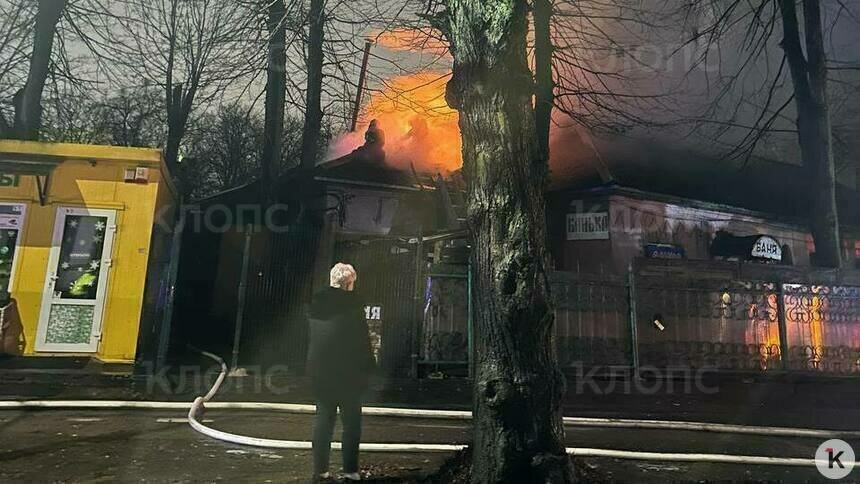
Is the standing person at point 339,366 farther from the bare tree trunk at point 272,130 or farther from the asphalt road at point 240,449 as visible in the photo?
the bare tree trunk at point 272,130

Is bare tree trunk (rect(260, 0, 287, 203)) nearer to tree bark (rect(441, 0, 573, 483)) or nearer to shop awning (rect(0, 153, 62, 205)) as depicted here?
shop awning (rect(0, 153, 62, 205))

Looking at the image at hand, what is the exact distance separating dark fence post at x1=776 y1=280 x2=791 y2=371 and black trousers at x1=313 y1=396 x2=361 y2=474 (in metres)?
9.49

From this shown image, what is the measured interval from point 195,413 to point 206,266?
27.8 feet

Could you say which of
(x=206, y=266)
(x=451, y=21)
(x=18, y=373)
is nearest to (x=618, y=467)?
(x=451, y=21)

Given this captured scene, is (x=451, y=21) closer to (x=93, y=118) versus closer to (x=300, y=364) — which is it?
(x=300, y=364)

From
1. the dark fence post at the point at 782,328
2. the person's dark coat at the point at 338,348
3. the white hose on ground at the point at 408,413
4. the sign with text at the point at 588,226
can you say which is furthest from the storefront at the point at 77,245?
the sign with text at the point at 588,226

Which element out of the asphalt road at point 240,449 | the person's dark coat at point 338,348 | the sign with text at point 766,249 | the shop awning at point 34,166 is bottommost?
the asphalt road at point 240,449

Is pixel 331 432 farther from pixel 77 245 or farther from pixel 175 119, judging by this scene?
pixel 175 119

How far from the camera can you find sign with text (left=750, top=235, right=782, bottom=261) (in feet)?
52.9

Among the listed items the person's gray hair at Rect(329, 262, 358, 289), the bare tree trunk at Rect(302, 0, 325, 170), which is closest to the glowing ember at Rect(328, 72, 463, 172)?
the bare tree trunk at Rect(302, 0, 325, 170)

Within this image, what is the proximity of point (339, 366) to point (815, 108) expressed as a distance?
14.9 m

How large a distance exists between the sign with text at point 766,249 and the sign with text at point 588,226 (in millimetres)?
4855

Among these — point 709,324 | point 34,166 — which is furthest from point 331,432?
point 709,324

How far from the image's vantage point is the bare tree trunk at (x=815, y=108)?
519 inches
